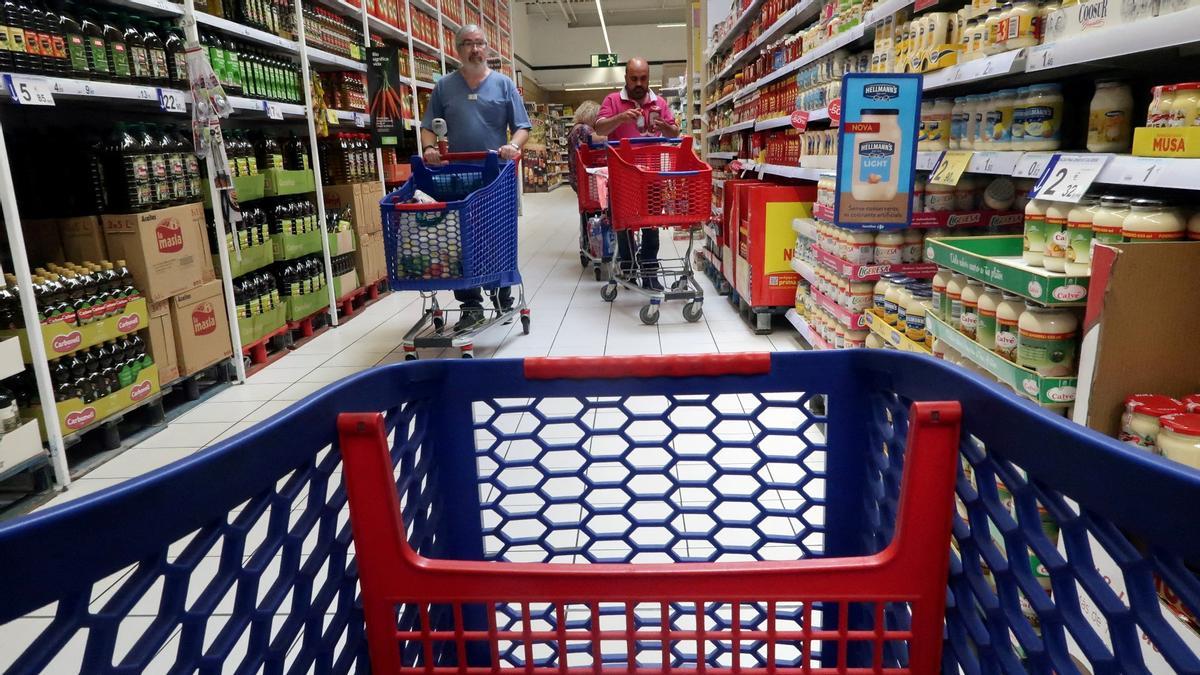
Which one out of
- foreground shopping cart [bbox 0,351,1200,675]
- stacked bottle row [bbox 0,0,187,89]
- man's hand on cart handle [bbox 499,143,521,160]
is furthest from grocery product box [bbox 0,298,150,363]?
foreground shopping cart [bbox 0,351,1200,675]

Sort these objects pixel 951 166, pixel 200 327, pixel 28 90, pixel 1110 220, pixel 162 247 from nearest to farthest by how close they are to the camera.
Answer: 1. pixel 1110 220
2. pixel 951 166
3. pixel 28 90
4. pixel 162 247
5. pixel 200 327

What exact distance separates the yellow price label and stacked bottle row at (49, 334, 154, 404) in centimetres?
307

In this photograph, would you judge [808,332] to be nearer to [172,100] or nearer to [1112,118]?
[1112,118]

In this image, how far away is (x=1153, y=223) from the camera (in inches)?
56.2

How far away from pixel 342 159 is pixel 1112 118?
4.83m

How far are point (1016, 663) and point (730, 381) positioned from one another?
0.45m

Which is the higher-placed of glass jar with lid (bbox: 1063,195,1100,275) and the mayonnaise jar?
the mayonnaise jar

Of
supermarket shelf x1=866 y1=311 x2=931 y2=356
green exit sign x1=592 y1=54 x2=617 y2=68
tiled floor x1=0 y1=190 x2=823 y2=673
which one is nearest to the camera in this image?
tiled floor x1=0 y1=190 x2=823 y2=673

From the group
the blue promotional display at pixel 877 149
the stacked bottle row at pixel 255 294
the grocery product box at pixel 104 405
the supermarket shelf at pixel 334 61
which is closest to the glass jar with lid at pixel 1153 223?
the blue promotional display at pixel 877 149

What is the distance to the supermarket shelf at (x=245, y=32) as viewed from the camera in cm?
374

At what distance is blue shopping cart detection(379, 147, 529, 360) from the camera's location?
3.74m

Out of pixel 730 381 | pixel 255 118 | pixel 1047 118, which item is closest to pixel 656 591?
pixel 730 381

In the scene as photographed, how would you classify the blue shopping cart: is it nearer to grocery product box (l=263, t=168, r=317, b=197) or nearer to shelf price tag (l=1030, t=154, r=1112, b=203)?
grocery product box (l=263, t=168, r=317, b=197)

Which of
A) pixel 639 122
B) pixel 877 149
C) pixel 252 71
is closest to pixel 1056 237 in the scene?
pixel 877 149
